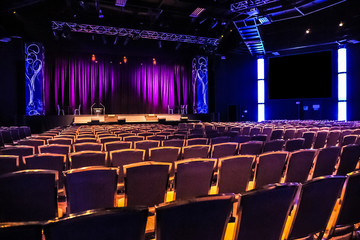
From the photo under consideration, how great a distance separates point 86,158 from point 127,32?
13.2 metres

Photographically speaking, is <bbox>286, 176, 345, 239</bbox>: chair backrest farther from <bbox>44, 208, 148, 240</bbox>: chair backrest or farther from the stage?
the stage

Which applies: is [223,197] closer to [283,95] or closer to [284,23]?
[284,23]

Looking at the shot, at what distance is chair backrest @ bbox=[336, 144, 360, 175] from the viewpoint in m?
4.27

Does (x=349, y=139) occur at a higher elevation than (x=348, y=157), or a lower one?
higher

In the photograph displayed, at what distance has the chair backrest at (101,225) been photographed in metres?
1.42

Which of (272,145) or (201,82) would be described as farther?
(201,82)

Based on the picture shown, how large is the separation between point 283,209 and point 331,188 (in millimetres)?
506

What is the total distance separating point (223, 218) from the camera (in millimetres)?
1861

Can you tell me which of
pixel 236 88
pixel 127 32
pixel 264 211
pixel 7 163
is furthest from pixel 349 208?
pixel 236 88

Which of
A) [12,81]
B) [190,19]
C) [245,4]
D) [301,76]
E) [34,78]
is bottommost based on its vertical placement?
[12,81]

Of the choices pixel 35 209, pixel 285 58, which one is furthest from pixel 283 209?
pixel 285 58

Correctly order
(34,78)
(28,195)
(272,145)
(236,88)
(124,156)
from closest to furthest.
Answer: (28,195), (124,156), (272,145), (34,78), (236,88)

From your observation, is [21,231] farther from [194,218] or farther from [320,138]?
[320,138]

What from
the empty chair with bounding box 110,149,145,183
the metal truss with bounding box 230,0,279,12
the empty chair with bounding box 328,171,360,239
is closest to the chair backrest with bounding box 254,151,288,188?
the empty chair with bounding box 328,171,360,239
